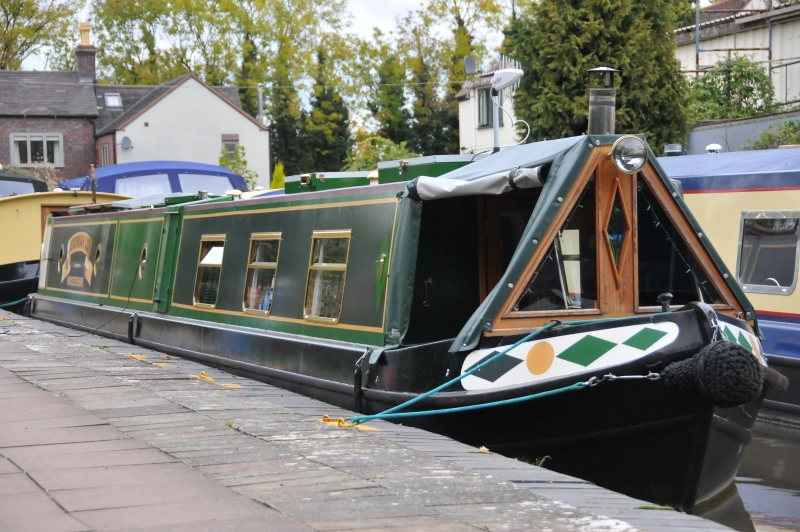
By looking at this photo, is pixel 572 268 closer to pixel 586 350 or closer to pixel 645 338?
pixel 586 350

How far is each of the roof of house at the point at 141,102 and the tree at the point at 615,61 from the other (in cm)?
2205

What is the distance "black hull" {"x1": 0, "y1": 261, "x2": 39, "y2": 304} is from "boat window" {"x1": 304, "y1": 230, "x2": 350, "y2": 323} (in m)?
11.1

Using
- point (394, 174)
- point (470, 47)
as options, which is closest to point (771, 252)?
point (394, 174)

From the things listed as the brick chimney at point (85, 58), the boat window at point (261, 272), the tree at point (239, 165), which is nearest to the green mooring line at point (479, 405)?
the boat window at point (261, 272)

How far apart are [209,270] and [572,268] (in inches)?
211

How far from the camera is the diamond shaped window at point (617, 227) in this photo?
7.02 m

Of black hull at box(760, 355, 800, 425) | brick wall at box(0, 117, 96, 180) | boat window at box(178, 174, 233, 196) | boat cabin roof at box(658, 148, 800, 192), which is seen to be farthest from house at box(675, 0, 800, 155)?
brick wall at box(0, 117, 96, 180)

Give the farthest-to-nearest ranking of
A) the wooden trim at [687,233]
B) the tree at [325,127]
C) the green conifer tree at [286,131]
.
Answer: the green conifer tree at [286,131] → the tree at [325,127] → the wooden trim at [687,233]

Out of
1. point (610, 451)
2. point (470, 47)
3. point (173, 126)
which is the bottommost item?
point (610, 451)

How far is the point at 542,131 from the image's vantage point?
23.5 metres

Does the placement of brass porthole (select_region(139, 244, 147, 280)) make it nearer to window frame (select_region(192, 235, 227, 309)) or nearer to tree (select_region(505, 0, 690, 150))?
window frame (select_region(192, 235, 227, 309))

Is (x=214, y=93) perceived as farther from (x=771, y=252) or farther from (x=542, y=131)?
(x=771, y=252)

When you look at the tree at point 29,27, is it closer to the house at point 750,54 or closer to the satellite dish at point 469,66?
the house at point 750,54

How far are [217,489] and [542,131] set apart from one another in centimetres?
1928
